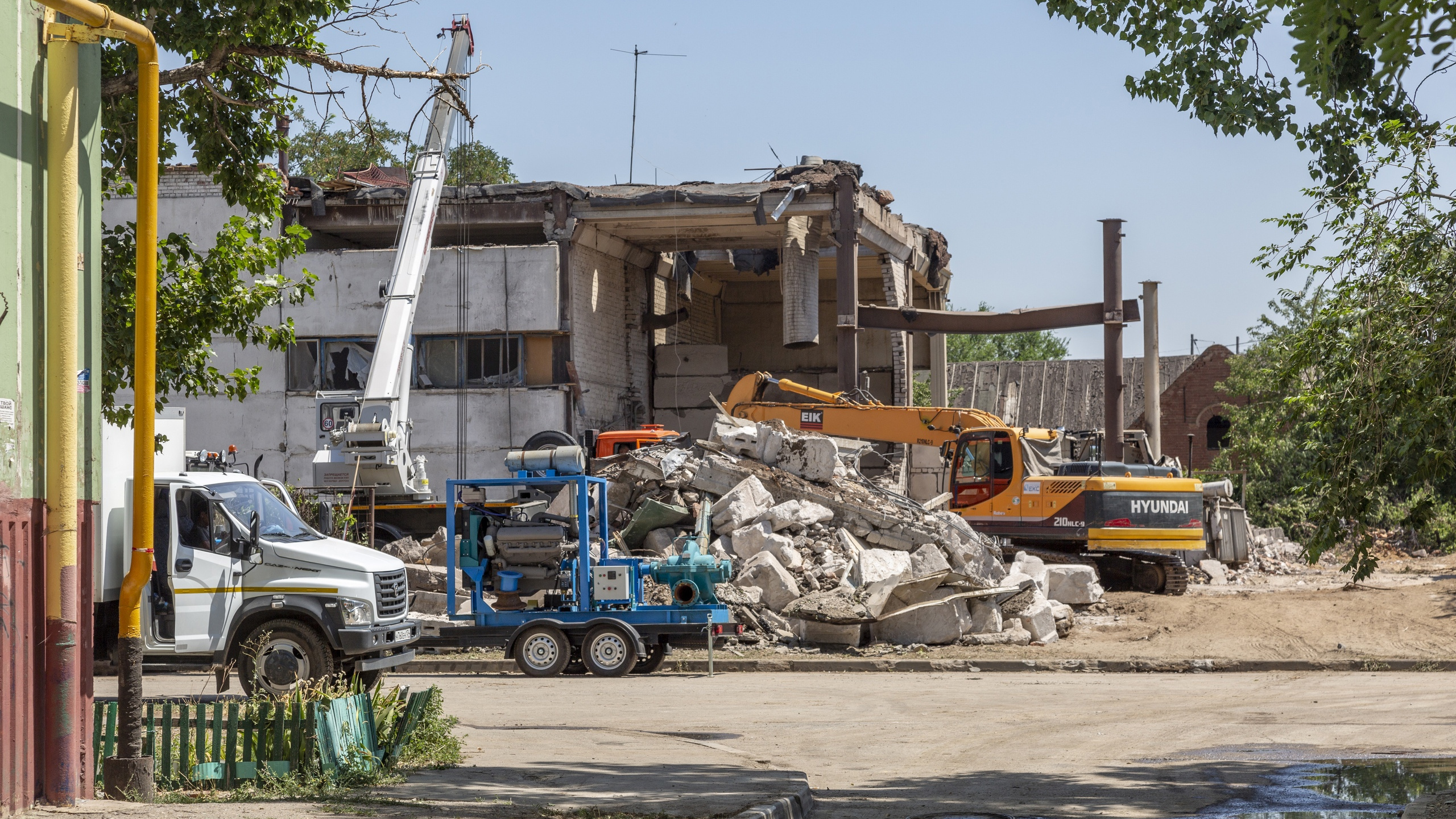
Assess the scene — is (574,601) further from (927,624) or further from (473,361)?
(473,361)

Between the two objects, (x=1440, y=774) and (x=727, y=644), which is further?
(x=727, y=644)

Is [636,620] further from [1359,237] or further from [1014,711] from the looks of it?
[1359,237]

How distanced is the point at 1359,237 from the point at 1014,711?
616 centimetres

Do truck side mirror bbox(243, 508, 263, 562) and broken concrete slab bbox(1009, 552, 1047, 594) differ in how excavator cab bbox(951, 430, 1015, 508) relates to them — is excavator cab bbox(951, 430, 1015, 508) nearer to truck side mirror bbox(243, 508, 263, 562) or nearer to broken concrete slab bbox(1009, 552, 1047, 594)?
broken concrete slab bbox(1009, 552, 1047, 594)

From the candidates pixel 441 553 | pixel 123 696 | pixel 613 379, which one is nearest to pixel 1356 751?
pixel 123 696

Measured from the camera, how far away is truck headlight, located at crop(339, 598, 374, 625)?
540 inches

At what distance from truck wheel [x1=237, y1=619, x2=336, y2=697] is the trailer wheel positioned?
4826mm

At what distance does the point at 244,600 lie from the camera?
13.7m

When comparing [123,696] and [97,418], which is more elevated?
[97,418]

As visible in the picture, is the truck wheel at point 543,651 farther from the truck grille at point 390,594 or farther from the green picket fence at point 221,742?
the green picket fence at point 221,742

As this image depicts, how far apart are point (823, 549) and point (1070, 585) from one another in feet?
14.9

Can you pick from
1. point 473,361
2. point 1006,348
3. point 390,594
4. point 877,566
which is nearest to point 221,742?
point 390,594

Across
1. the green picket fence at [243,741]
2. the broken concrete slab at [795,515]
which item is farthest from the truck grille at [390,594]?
the broken concrete slab at [795,515]

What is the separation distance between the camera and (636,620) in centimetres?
1703
